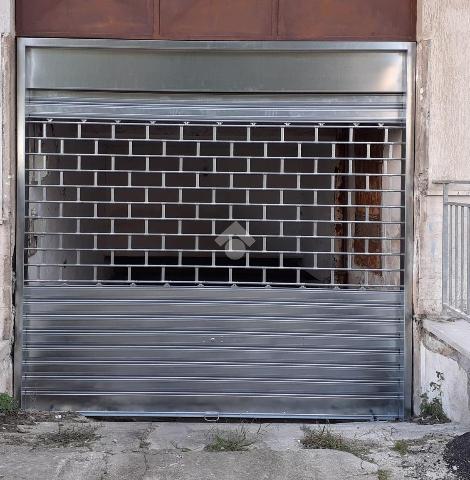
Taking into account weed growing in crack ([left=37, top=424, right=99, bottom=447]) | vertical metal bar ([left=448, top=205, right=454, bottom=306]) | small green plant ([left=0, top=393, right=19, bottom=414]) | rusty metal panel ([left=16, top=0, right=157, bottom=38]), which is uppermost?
rusty metal panel ([left=16, top=0, right=157, bottom=38])

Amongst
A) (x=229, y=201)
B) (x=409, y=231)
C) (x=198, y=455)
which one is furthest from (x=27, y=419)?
(x=409, y=231)

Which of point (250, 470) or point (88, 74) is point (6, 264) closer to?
point (88, 74)

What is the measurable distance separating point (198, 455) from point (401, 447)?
130cm

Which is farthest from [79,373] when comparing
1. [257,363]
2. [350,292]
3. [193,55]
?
[193,55]

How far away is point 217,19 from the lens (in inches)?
221

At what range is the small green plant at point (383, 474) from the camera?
3990 mm

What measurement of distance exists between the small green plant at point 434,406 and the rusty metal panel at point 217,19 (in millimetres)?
2999

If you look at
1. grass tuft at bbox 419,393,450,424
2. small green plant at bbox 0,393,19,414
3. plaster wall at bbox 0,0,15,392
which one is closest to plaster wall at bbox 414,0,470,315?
grass tuft at bbox 419,393,450,424

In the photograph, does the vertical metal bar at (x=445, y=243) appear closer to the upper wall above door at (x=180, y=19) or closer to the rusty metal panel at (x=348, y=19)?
the rusty metal panel at (x=348, y=19)

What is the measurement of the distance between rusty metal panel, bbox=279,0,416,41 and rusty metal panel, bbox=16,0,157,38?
3.64ft

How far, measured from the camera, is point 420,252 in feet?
18.3

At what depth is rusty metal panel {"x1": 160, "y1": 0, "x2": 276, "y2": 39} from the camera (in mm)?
5598

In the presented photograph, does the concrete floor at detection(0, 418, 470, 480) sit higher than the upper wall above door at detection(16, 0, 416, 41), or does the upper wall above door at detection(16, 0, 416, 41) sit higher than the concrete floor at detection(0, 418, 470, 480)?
the upper wall above door at detection(16, 0, 416, 41)

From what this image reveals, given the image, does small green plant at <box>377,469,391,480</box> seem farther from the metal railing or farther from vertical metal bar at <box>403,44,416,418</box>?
vertical metal bar at <box>403,44,416,418</box>
